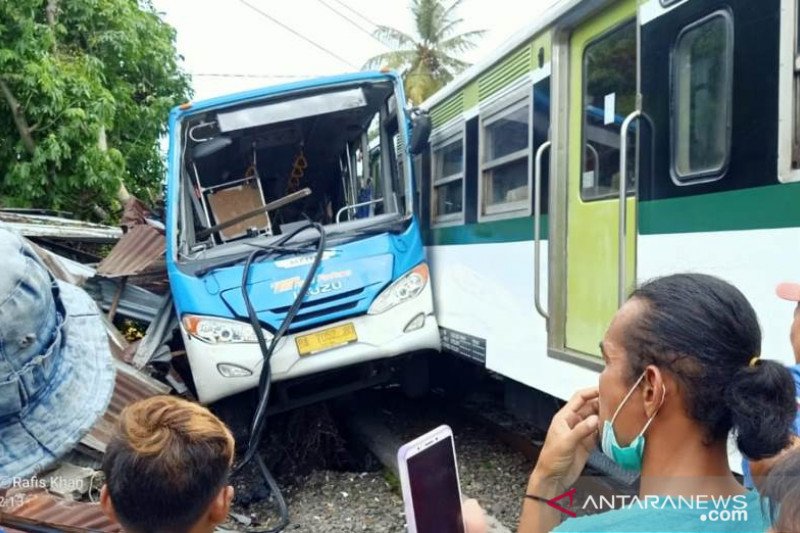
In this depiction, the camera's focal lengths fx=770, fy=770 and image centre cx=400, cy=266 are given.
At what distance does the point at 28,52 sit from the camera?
33.6 feet

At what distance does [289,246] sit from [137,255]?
7.37 feet

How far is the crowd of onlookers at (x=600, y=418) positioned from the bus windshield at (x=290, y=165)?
3864 millimetres

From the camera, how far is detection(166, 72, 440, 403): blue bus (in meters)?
5.35

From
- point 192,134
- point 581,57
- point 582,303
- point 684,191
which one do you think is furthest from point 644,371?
point 192,134

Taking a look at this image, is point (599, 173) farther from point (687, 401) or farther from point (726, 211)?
point (687, 401)

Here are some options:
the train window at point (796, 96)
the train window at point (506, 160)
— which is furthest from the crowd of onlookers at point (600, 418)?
the train window at point (506, 160)

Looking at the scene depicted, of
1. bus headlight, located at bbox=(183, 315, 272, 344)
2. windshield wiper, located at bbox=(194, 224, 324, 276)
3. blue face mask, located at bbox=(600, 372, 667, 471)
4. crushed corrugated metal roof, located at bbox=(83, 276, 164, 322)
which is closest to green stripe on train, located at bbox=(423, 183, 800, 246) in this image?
blue face mask, located at bbox=(600, 372, 667, 471)

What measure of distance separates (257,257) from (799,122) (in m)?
3.79

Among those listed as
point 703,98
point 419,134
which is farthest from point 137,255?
point 703,98

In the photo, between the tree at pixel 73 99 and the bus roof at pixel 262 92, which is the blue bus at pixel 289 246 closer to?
the bus roof at pixel 262 92

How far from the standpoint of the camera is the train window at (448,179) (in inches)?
248

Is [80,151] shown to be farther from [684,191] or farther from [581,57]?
[684,191]

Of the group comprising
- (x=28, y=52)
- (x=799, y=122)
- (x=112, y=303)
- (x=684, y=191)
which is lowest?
(x=112, y=303)

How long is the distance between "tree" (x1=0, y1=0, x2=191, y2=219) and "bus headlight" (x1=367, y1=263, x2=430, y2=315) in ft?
21.7
